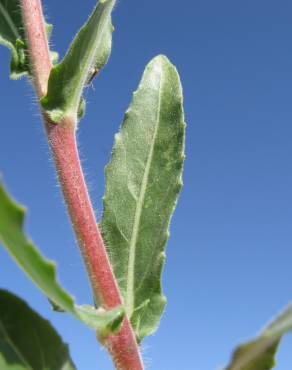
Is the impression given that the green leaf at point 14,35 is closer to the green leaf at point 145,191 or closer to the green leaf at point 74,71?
the green leaf at point 74,71

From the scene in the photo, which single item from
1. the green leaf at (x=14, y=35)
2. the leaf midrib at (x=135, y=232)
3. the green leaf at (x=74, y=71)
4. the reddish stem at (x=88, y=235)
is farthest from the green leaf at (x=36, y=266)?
→ the green leaf at (x=14, y=35)

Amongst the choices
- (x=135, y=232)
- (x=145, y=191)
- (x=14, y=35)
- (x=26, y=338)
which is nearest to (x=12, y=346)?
(x=26, y=338)

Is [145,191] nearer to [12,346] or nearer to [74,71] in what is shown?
[74,71]

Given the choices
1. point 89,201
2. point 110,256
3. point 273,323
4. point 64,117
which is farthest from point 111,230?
point 273,323

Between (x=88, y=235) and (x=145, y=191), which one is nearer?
(x=88, y=235)

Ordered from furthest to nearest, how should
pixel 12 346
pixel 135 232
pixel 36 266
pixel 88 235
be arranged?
pixel 135 232 → pixel 88 235 → pixel 12 346 → pixel 36 266
